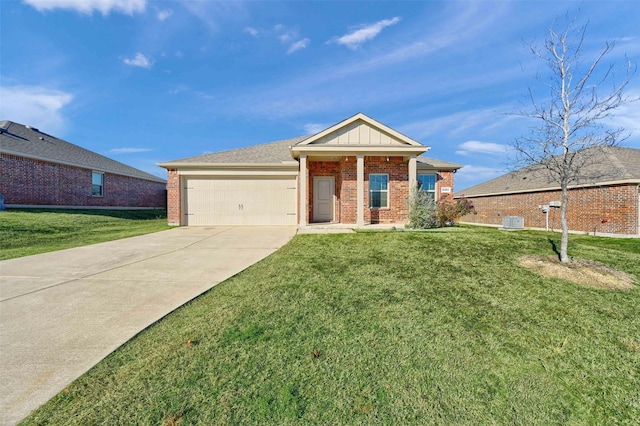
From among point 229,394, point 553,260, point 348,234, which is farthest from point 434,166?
point 229,394

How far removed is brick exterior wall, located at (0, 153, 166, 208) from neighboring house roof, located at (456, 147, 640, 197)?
22.4 meters

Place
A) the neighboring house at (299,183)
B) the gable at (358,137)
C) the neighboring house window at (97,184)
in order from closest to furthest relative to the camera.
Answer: the gable at (358,137) → the neighboring house at (299,183) → the neighboring house window at (97,184)

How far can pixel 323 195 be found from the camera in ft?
45.9

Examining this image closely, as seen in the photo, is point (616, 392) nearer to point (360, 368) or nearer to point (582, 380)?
point (582, 380)

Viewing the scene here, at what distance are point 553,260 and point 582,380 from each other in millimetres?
3923

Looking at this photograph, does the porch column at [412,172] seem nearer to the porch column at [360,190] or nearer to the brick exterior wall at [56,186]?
the porch column at [360,190]

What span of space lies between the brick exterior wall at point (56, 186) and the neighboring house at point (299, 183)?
8808 mm

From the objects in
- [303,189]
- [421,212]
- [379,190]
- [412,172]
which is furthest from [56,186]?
[421,212]

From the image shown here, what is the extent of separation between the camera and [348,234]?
9180 millimetres

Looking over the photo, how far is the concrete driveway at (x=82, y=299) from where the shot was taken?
9.04 feet

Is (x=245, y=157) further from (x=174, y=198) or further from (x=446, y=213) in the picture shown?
(x=446, y=213)

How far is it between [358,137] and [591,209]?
1127 centimetres

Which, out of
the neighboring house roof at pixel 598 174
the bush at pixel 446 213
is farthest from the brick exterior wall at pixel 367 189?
the neighboring house roof at pixel 598 174

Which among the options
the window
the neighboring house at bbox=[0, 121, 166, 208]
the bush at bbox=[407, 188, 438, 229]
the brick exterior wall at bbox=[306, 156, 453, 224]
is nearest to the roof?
the brick exterior wall at bbox=[306, 156, 453, 224]
